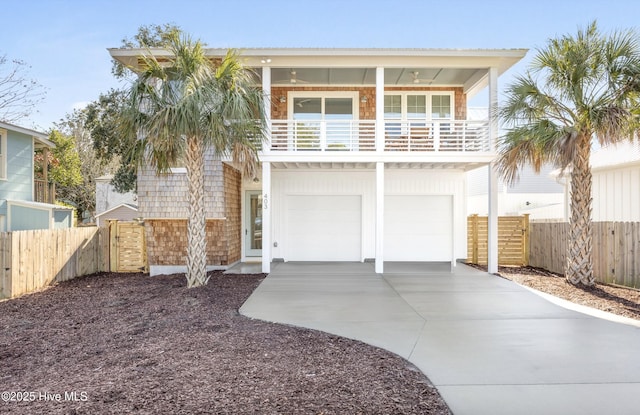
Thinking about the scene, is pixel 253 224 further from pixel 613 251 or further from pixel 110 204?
pixel 110 204

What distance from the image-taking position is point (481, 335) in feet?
19.0

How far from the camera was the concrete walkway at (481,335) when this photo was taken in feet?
12.6

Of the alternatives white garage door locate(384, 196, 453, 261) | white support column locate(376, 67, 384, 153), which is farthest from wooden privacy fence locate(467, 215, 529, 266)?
white support column locate(376, 67, 384, 153)

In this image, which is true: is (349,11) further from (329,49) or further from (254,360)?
(254,360)

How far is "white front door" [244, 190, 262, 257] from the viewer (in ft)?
46.1

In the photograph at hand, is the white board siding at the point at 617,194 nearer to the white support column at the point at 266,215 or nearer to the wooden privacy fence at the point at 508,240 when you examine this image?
the wooden privacy fence at the point at 508,240

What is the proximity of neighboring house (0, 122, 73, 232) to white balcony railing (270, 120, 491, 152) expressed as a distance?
9.60m

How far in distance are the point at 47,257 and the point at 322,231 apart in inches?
315

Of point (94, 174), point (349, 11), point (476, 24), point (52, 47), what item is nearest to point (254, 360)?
point (349, 11)

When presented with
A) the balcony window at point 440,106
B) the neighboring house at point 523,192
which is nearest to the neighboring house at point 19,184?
the balcony window at point 440,106

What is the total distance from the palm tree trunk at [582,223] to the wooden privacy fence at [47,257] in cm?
1326

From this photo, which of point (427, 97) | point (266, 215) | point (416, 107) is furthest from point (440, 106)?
point (266, 215)

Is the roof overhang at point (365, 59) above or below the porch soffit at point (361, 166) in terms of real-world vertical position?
above

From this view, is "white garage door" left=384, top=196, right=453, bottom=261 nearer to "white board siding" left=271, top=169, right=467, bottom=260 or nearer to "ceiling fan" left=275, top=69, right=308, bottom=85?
"white board siding" left=271, top=169, right=467, bottom=260
